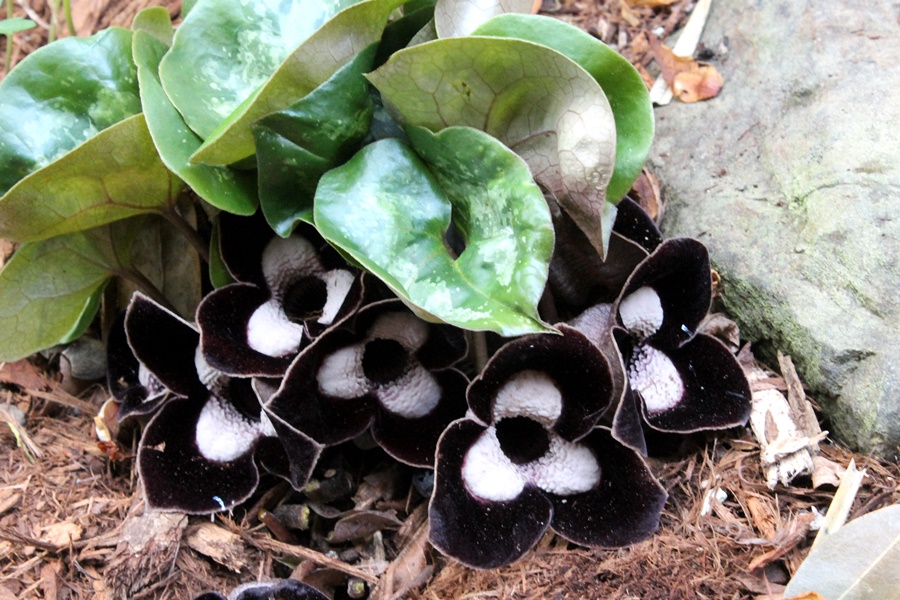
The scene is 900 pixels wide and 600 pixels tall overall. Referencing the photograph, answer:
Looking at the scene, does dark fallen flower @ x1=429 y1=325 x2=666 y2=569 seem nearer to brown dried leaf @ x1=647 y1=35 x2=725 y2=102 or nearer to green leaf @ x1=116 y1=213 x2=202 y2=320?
green leaf @ x1=116 y1=213 x2=202 y2=320

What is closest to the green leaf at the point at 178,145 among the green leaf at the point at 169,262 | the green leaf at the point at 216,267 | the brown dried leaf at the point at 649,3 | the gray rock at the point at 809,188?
the green leaf at the point at 216,267

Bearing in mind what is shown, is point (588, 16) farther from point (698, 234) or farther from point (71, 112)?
point (71, 112)

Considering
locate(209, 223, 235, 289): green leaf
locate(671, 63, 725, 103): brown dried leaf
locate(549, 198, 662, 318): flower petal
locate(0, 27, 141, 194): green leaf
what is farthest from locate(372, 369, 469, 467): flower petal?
locate(671, 63, 725, 103): brown dried leaf

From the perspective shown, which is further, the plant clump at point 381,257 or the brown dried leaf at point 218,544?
the brown dried leaf at point 218,544

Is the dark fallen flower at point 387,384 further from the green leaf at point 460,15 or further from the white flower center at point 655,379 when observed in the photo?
the green leaf at point 460,15

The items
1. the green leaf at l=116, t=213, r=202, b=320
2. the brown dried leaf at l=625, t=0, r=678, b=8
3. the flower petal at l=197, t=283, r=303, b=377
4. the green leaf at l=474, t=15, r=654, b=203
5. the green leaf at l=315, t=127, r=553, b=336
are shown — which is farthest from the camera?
the brown dried leaf at l=625, t=0, r=678, b=8

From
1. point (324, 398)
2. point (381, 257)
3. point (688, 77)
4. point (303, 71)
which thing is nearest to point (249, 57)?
point (303, 71)
